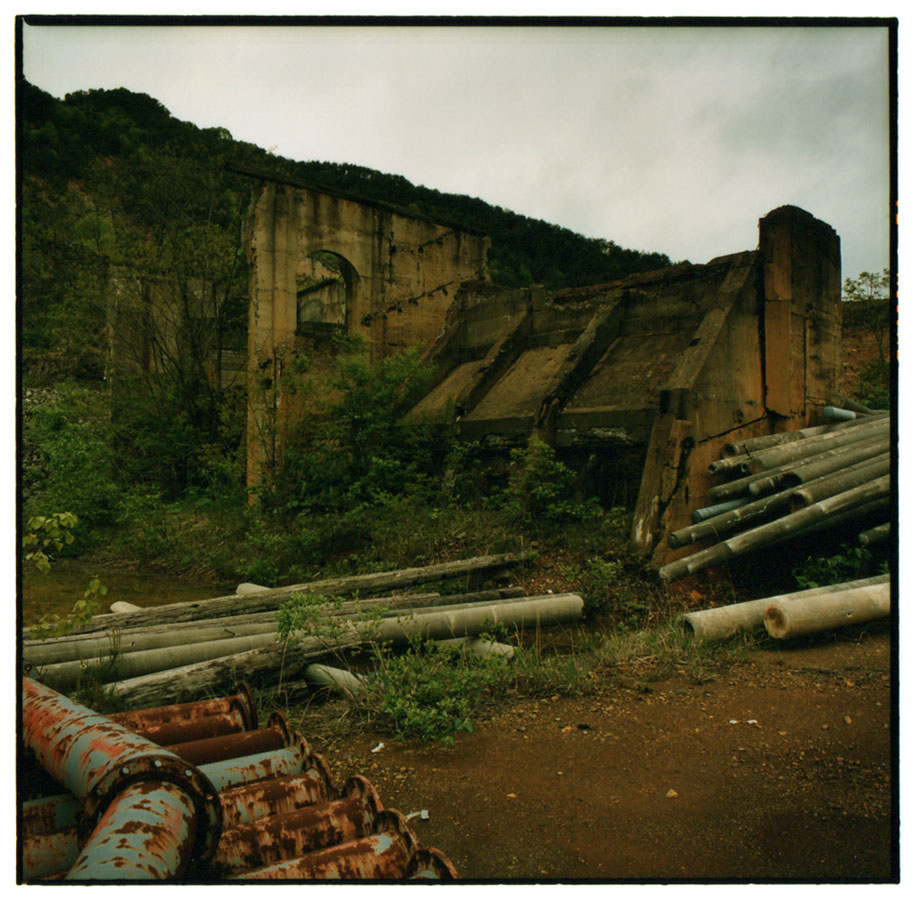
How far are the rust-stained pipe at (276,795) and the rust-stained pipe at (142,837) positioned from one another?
0.42 m

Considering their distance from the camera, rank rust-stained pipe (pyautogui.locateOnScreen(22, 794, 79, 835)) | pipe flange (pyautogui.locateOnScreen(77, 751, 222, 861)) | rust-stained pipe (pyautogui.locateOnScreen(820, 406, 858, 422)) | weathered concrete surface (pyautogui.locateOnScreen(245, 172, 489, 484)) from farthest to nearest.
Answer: weathered concrete surface (pyautogui.locateOnScreen(245, 172, 489, 484))
rust-stained pipe (pyautogui.locateOnScreen(820, 406, 858, 422))
rust-stained pipe (pyautogui.locateOnScreen(22, 794, 79, 835))
pipe flange (pyautogui.locateOnScreen(77, 751, 222, 861))

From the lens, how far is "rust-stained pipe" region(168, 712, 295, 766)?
106 inches

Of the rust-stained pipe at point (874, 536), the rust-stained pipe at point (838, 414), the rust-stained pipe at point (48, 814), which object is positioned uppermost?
the rust-stained pipe at point (838, 414)

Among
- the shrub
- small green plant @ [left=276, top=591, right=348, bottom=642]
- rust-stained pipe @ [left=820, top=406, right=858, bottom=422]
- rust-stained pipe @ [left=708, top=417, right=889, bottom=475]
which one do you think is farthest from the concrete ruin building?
small green plant @ [left=276, top=591, right=348, bottom=642]

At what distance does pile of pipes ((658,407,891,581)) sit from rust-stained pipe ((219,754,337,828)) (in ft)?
13.0

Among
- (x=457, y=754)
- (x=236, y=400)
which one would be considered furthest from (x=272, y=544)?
(x=457, y=754)

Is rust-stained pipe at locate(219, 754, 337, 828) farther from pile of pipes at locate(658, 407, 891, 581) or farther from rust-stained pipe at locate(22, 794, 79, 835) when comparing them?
pile of pipes at locate(658, 407, 891, 581)

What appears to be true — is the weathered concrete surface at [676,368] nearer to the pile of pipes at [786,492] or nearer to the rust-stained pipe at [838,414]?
the rust-stained pipe at [838,414]

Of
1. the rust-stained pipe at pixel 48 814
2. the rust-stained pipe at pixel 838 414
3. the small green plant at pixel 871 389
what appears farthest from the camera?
the rust-stained pipe at pixel 838 414

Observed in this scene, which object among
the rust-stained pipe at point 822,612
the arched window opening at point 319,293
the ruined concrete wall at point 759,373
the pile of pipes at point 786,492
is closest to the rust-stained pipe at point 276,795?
the rust-stained pipe at point 822,612

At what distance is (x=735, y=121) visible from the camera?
3342 millimetres

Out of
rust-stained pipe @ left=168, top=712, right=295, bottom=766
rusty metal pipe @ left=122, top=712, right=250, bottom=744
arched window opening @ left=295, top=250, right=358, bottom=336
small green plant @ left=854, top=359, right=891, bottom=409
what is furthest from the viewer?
arched window opening @ left=295, top=250, right=358, bottom=336

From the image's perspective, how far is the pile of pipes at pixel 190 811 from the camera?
179 centimetres

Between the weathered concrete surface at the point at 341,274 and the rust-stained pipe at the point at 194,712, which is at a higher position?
the weathered concrete surface at the point at 341,274
